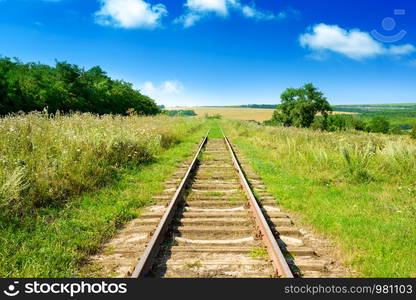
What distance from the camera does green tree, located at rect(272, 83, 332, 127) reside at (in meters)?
81.1

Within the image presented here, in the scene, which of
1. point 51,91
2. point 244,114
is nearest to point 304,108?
point 244,114

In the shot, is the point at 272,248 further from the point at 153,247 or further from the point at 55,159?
the point at 55,159

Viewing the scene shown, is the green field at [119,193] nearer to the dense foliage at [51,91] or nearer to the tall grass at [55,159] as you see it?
the tall grass at [55,159]

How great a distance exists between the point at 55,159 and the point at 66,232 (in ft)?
8.13

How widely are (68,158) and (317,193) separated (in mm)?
5961

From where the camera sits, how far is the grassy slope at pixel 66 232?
145 inches

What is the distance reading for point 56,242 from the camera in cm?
434

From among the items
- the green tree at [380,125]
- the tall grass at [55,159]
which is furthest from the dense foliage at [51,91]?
the green tree at [380,125]

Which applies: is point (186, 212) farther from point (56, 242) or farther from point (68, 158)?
point (68, 158)

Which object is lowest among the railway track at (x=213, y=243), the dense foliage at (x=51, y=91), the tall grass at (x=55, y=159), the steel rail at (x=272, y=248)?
the railway track at (x=213, y=243)

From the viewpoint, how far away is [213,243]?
172 inches

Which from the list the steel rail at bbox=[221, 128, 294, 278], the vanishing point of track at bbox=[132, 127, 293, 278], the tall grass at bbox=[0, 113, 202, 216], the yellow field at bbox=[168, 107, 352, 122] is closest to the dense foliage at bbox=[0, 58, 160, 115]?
the tall grass at bbox=[0, 113, 202, 216]

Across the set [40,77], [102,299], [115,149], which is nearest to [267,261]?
Result: [102,299]

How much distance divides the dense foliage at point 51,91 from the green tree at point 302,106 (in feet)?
168
